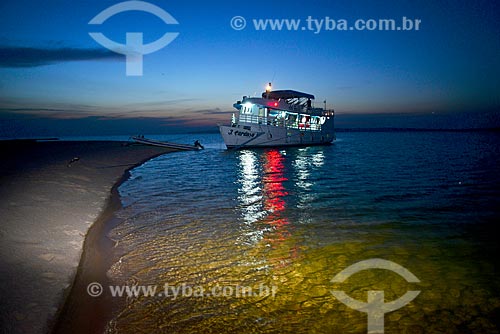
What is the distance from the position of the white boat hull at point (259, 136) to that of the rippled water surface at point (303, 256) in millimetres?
28928

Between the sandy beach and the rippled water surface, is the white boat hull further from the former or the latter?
the sandy beach

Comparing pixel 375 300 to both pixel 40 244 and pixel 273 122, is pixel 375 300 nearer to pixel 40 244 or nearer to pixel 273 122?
pixel 40 244

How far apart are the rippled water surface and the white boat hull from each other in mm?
28928

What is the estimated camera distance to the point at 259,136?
143ft

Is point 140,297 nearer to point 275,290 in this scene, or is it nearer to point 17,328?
point 17,328

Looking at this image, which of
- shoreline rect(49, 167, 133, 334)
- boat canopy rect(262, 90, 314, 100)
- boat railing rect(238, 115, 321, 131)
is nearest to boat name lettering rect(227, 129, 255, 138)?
boat railing rect(238, 115, 321, 131)

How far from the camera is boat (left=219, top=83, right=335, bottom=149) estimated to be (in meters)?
42.6

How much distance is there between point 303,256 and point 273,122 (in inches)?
1569

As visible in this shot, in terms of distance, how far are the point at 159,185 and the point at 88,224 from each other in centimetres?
778

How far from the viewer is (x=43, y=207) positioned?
8961 mm

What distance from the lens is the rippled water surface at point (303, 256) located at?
14.4 feet

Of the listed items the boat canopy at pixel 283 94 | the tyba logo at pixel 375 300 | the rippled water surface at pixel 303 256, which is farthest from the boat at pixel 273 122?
the tyba logo at pixel 375 300

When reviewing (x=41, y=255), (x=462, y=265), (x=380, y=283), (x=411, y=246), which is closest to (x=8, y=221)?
(x=41, y=255)

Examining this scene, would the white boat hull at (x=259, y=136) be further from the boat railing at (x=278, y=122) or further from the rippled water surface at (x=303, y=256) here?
the rippled water surface at (x=303, y=256)
